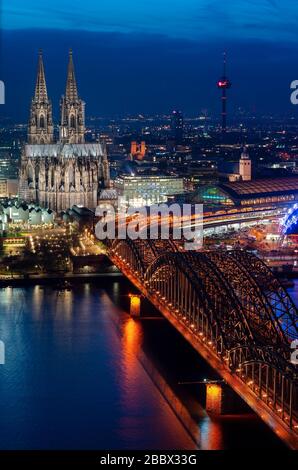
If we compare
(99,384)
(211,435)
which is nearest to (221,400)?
(211,435)

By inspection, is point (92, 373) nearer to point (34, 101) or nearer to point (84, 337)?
point (84, 337)

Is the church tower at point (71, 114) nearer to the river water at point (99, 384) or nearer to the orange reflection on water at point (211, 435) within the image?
the river water at point (99, 384)

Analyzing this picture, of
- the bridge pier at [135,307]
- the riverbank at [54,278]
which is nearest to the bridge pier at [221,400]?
the bridge pier at [135,307]

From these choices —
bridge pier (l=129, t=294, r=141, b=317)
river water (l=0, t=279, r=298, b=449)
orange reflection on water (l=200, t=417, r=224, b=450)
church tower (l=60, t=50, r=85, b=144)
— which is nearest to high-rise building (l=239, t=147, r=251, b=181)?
church tower (l=60, t=50, r=85, b=144)

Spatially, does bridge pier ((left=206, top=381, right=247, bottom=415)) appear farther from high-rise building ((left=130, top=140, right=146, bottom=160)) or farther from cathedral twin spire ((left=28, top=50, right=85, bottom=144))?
high-rise building ((left=130, top=140, right=146, bottom=160))
